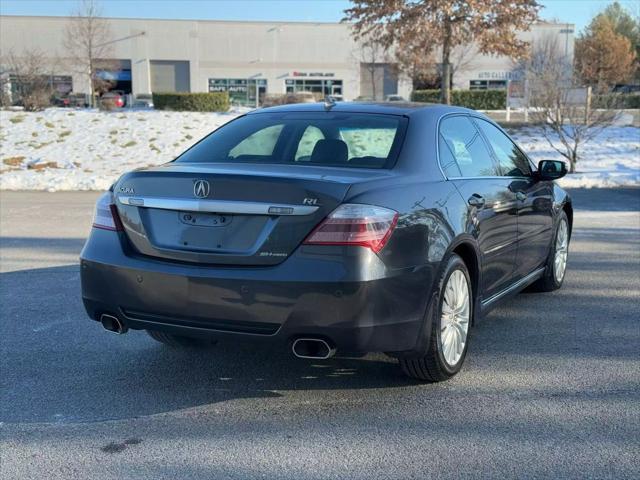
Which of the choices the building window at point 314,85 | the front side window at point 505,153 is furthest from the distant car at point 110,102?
the front side window at point 505,153

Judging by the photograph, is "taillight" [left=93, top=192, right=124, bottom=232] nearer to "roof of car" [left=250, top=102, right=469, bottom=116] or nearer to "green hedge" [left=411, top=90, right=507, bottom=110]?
"roof of car" [left=250, top=102, right=469, bottom=116]

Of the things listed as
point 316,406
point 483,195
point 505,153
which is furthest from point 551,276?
point 316,406

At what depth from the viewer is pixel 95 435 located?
339 cm

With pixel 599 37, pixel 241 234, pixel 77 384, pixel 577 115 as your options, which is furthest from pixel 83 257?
pixel 599 37

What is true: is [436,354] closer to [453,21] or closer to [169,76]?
[453,21]

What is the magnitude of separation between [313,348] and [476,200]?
1.53 metres

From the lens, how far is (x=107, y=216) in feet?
12.7

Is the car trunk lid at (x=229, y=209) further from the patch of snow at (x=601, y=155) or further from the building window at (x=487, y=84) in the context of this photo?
the building window at (x=487, y=84)

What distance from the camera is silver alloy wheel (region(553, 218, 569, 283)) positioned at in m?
6.18

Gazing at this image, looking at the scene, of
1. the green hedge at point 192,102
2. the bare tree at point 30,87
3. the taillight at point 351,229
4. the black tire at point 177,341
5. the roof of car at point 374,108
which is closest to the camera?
the taillight at point 351,229

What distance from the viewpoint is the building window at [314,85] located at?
6253 centimetres

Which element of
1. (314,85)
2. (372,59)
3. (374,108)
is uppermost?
(372,59)

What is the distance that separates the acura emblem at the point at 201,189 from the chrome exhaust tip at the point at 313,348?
0.89m

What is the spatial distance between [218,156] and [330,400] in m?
1.67
